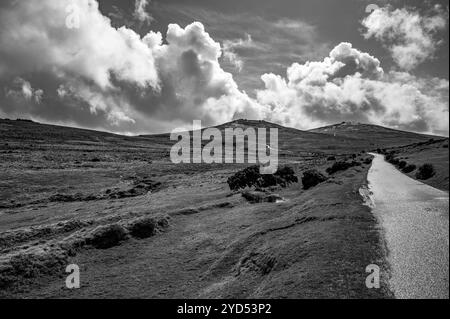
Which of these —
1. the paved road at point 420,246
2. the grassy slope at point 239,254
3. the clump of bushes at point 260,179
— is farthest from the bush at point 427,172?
the clump of bushes at point 260,179

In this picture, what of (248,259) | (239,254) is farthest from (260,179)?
(248,259)

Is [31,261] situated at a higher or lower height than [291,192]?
lower

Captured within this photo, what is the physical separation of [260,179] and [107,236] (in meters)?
33.8

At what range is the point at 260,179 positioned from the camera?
61625mm

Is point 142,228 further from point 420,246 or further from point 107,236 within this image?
point 420,246

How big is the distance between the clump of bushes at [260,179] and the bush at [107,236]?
94.8 feet

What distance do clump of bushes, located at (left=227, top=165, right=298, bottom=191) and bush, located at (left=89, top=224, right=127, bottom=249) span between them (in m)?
28.9

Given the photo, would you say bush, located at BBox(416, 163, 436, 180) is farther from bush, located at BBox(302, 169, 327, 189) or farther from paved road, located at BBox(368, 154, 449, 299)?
bush, located at BBox(302, 169, 327, 189)

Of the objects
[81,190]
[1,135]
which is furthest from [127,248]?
[1,135]
